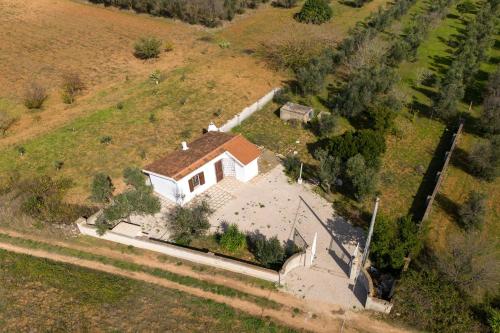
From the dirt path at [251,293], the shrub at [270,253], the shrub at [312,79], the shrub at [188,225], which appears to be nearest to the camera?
the dirt path at [251,293]

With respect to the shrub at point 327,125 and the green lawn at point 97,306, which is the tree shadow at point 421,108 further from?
the green lawn at point 97,306

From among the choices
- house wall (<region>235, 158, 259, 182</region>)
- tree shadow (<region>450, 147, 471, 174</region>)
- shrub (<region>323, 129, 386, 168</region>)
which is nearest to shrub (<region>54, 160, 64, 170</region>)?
house wall (<region>235, 158, 259, 182</region>)

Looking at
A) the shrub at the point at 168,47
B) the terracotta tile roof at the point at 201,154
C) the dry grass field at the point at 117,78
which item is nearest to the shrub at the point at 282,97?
the dry grass field at the point at 117,78

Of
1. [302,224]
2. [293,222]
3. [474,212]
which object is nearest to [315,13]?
[474,212]

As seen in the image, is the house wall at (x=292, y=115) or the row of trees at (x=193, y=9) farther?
the row of trees at (x=193, y=9)

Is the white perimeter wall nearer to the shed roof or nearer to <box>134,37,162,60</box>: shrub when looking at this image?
the shed roof
